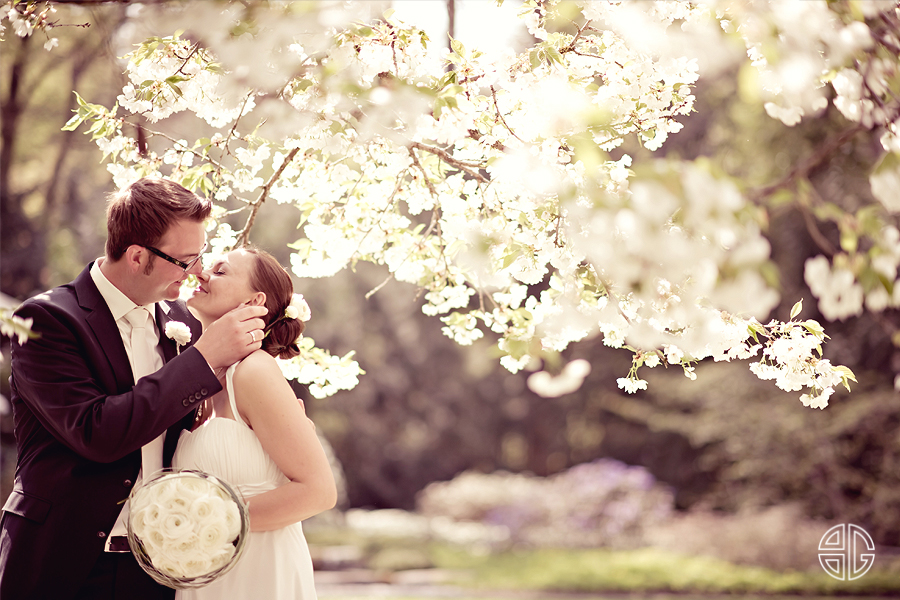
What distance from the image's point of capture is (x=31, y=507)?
2.13 m

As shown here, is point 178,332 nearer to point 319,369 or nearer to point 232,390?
point 232,390

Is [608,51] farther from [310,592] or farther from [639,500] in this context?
[639,500]

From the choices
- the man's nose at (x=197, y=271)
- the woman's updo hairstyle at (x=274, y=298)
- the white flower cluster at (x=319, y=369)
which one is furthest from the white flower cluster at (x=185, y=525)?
the white flower cluster at (x=319, y=369)

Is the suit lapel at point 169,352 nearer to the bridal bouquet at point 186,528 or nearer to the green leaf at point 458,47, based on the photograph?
the bridal bouquet at point 186,528

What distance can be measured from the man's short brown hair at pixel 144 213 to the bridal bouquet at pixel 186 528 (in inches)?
31.9

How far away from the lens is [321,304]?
55.4ft

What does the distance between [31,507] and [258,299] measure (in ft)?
2.95

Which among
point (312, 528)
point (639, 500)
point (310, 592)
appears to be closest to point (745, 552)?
point (639, 500)

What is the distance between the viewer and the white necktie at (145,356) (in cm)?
230

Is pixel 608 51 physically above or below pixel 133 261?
above

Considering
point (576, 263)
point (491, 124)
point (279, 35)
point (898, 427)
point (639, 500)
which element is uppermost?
point (279, 35)

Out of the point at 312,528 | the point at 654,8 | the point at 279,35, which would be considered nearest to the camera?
the point at 279,35

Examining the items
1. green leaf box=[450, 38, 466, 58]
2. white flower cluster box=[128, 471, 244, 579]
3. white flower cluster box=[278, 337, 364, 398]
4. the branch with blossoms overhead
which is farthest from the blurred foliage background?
white flower cluster box=[128, 471, 244, 579]

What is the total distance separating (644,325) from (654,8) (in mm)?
851
